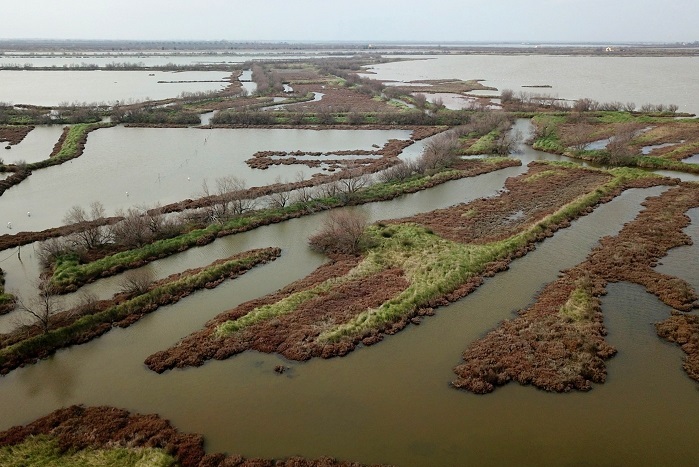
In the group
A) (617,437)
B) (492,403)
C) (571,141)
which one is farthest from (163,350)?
(571,141)

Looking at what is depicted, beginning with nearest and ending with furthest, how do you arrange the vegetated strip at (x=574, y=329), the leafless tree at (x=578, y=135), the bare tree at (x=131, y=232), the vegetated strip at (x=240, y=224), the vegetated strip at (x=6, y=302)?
the vegetated strip at (x=574, y=329) < the vegetated strip at (x=6, y=302) < the vegetated strip at (x=240, y=224) < the bare tree at (x=131, y=232) < the leafless tree at (x=578, y=135)

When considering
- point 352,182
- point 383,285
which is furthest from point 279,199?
point 383,285

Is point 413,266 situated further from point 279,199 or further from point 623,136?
point 623,136

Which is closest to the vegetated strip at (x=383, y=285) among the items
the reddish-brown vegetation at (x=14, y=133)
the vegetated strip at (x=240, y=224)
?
the vegetated strip at (x=240, y=224)

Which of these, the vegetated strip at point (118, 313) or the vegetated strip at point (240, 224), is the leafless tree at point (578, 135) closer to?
the vegetated strip at point (240, 224)

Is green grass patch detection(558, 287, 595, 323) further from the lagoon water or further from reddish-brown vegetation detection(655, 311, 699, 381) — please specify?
reddish-brown vegetation detection(655, 311, 699, 381)

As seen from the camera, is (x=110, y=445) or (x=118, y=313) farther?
(x=118, y=313)
